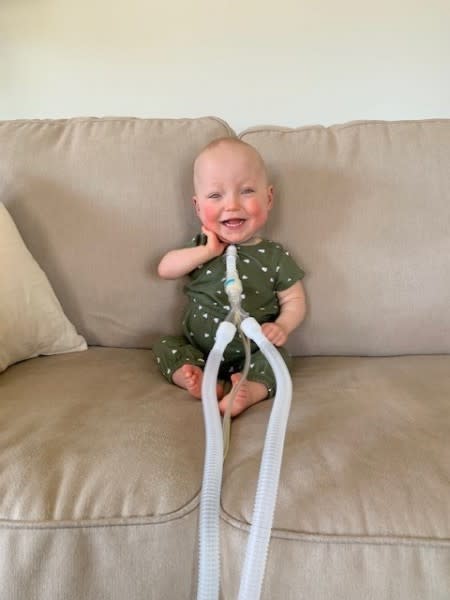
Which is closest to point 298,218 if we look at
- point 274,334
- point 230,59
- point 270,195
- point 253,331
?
point 270,195

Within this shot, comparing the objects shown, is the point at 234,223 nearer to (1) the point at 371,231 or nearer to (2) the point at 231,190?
(2) the point at 231,190

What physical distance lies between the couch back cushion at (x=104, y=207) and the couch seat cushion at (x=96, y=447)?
23 centimetres

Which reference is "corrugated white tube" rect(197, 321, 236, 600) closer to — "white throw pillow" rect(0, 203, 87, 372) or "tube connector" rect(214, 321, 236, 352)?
"tube connector" rect(214, 321, 236, 352)

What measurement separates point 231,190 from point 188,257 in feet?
0.58

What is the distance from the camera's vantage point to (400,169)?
1.20m

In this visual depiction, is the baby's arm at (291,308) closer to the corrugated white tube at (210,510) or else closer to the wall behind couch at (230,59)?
the corrugated white tube at (210,510)

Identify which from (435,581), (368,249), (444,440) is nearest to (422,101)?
(368,249)

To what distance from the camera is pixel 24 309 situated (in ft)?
3.64

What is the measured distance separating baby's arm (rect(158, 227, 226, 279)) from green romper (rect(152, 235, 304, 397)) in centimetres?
3

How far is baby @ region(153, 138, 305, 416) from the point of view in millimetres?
1114

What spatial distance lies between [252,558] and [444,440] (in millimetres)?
372

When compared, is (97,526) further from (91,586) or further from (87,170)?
(87,170)

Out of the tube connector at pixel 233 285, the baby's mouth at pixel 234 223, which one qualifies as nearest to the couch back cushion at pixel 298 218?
the baby's mouth at pixel 234 223

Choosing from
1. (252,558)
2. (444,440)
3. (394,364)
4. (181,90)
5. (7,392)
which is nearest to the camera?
(252,558)
